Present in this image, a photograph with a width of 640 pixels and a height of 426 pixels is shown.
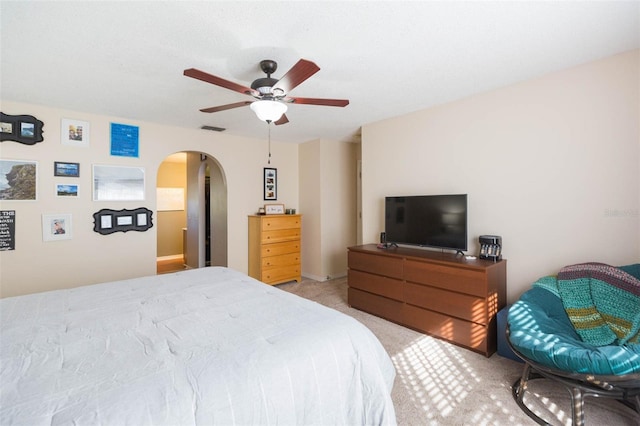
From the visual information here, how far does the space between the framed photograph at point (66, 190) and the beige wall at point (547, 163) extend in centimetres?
411

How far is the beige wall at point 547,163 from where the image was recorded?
2.24 meters

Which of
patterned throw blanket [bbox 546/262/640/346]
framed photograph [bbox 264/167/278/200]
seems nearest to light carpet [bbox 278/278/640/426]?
patterned throw blanket [bbox 546/262/640/346]

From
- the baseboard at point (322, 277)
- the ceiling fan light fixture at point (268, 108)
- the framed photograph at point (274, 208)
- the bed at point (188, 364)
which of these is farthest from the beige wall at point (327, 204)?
the bed at point (188, 364)

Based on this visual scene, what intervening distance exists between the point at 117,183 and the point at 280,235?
7.63ft

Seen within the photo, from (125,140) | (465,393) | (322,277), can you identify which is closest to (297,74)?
(465,393)

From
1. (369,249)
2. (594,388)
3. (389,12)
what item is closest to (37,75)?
(389,12)

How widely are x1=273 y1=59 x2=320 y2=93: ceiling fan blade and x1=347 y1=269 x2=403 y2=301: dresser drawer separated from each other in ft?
7.52

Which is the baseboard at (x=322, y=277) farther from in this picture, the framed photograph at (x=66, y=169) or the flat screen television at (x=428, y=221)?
the framed photograph at (x=66, y=169)

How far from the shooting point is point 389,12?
1.68 meters

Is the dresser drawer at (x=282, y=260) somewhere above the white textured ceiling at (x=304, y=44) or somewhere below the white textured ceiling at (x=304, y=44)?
below

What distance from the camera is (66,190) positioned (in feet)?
11.1

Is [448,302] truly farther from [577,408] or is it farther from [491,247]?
[577,408]

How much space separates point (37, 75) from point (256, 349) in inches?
118

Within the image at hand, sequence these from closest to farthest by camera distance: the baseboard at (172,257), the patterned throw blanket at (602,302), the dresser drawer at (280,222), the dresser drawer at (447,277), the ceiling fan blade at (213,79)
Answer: the ceiling fan blade at (213,79), the patterned throw blanket at (602,302), the dresser drawer at (447,277), the dresser drawer at (280,222), the baseboard at (172,257)
